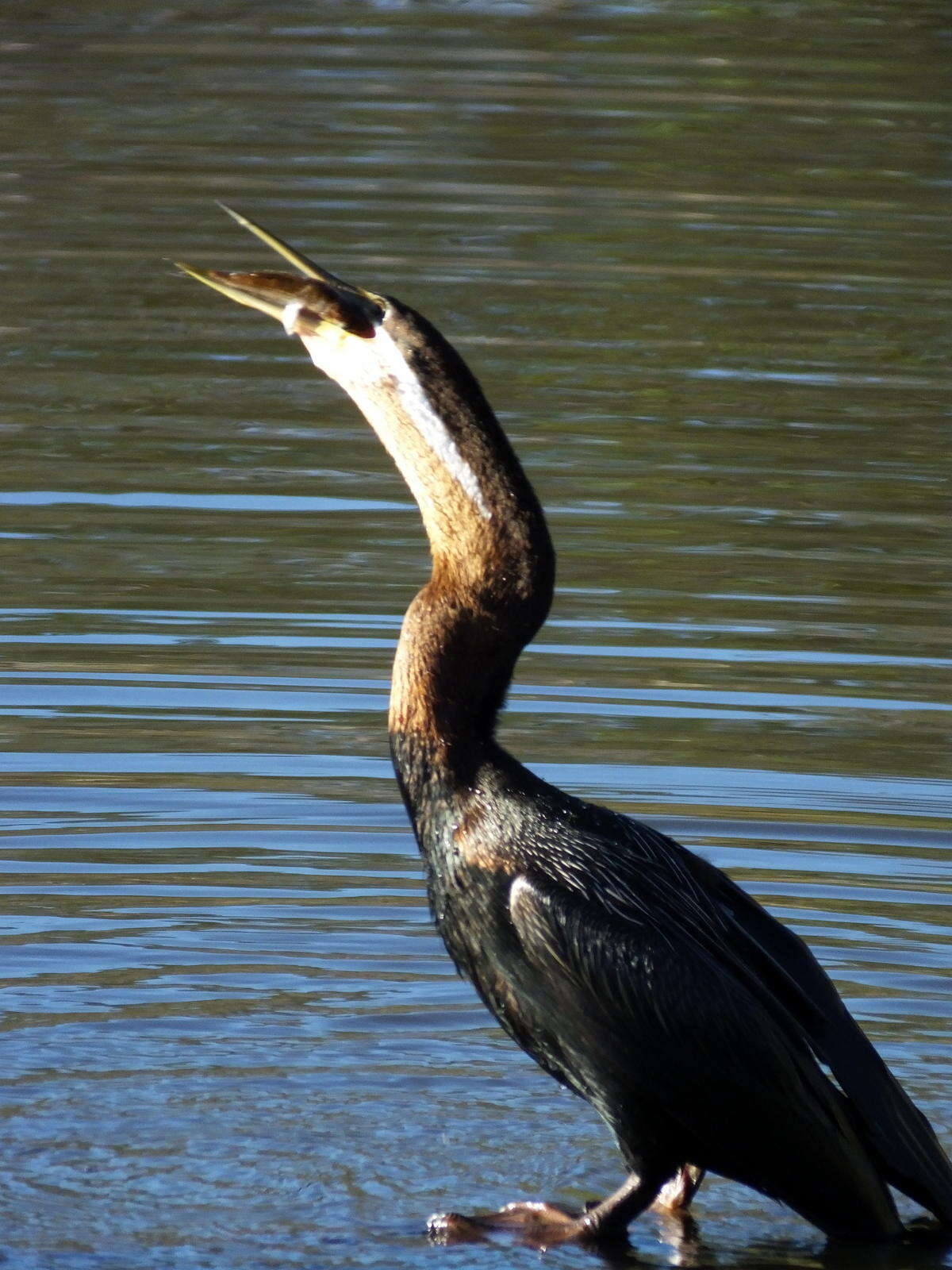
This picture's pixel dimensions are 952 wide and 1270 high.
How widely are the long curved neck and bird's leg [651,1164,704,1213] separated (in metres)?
1.06

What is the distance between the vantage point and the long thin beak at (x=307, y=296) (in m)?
5.30

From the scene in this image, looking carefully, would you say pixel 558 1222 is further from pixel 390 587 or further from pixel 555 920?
pixel 390 587

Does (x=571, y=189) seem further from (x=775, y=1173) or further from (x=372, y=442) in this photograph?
(x=775, y=1173)

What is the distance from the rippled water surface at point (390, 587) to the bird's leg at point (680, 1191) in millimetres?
71

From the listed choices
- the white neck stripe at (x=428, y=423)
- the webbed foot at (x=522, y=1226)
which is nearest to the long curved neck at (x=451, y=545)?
the white neck stripe at (x=428, y=423)

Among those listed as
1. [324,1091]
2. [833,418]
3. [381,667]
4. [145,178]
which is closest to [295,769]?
Result: [381,667]

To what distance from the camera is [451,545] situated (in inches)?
208

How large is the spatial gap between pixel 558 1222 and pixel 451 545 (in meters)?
1.40

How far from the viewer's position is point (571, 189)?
645 inches

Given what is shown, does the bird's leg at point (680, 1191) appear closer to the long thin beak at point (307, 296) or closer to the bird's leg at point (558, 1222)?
the bird's leg at point (558, 1222)

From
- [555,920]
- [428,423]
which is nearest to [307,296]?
[428,423]

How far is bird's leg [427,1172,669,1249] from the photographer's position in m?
5.32

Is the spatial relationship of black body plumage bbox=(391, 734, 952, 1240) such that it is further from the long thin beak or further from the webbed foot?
the long thin beak

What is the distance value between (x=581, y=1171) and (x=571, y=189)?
37.2 ft
